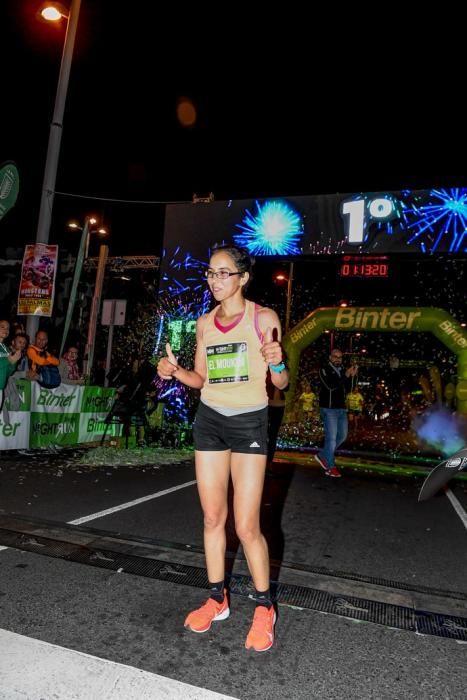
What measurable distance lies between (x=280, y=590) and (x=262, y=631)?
0.83 m

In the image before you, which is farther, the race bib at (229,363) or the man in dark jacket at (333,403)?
the man in dark jacket at (333,403)

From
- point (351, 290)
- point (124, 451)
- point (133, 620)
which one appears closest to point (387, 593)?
point (133, 620)

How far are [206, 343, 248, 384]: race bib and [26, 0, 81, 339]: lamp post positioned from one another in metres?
7.92

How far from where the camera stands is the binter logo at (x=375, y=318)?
46.4 ft

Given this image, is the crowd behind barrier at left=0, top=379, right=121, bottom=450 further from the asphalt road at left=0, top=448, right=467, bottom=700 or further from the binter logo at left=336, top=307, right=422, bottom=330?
the binter logo at left=336, top=307, right=422, bottom=330

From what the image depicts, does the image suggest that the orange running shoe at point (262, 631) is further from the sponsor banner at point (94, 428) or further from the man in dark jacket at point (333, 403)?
the sponsor banner at point (94, 428)

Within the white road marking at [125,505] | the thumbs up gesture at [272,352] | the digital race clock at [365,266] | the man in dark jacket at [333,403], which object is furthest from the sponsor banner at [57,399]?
the thumbs up gesture at [272,352]

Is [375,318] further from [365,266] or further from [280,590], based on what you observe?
[280,590]

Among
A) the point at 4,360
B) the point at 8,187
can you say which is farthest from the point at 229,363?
the point at 8,187

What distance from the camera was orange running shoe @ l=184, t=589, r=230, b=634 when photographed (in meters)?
2.82

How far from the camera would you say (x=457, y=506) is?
23.0ft

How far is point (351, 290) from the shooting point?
36.9 m

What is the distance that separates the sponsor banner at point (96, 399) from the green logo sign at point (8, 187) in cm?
384

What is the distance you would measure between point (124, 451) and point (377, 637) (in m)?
7.73
